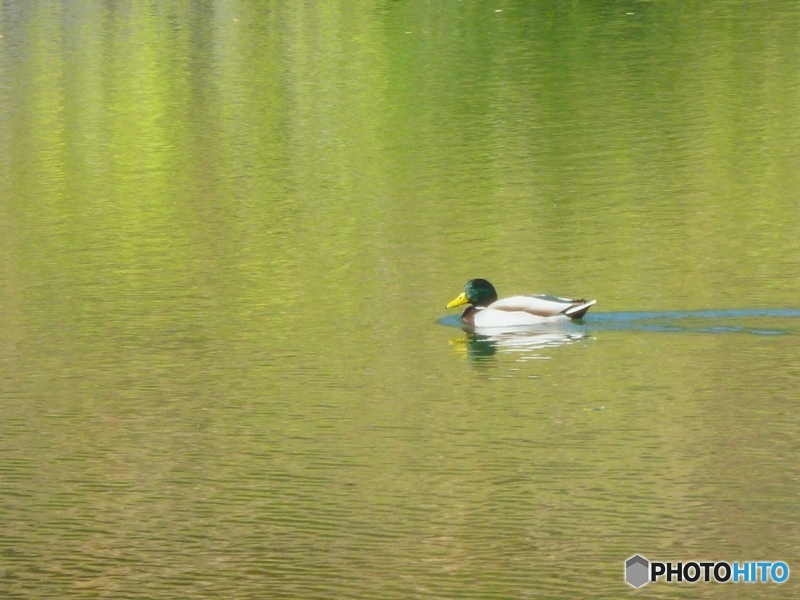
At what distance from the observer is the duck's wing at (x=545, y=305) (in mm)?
15258

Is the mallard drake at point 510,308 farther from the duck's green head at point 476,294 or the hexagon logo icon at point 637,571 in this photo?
the hexagon logo icon at point 637,571

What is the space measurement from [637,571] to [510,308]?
633 centimetres

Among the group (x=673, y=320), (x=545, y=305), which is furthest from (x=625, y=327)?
(x=545, y=305)

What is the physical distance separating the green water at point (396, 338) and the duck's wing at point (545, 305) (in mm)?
159

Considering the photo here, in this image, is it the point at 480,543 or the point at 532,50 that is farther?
the point at 532,50

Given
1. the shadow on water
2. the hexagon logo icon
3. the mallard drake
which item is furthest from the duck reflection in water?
the hexagon logo icon

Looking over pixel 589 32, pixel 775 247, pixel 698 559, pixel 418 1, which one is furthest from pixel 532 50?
pixel 698 559

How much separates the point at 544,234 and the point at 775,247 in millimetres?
2459

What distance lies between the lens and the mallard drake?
603 inches

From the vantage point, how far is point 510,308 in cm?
1565

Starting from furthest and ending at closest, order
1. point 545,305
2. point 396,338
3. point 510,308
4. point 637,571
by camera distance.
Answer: point 510,308
point 545,305
point 396,338
point 637,571

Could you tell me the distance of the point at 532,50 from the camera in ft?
127

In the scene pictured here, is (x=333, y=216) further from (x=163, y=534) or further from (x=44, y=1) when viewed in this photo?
(x=44, y=1)

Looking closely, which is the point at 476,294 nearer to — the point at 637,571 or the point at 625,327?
the point at 625,327
